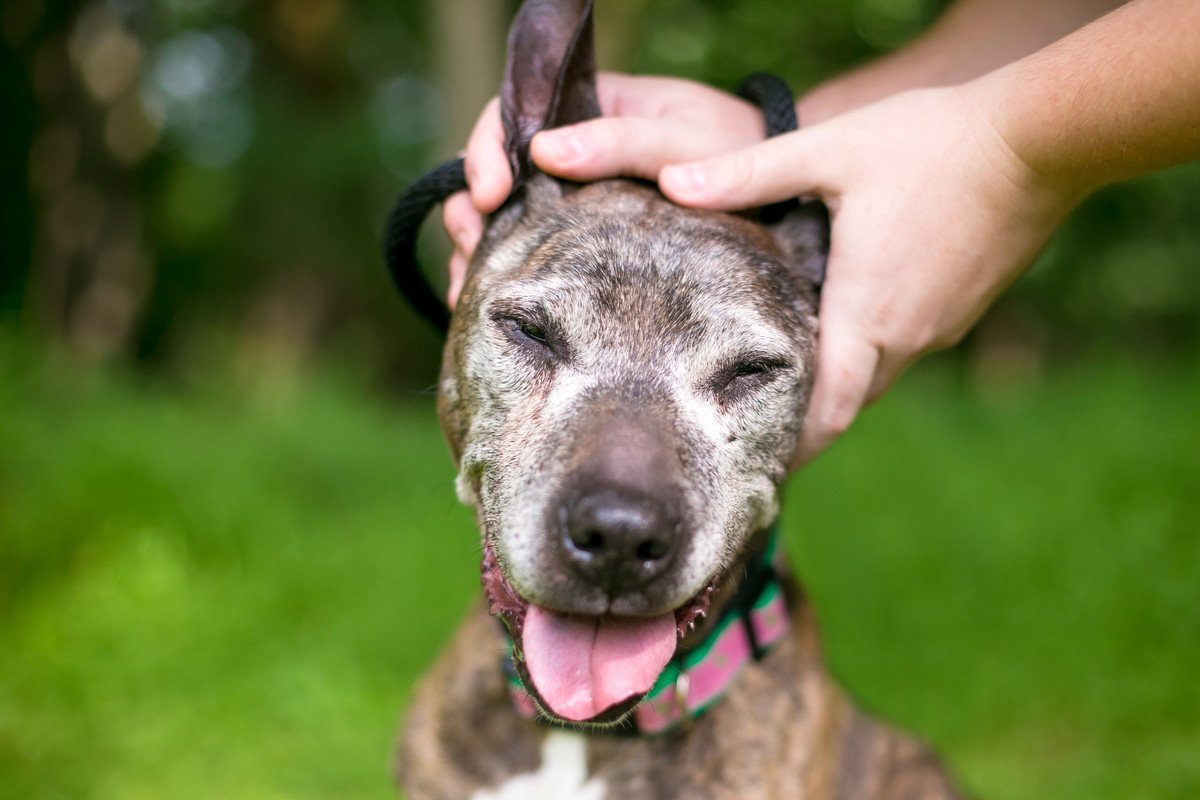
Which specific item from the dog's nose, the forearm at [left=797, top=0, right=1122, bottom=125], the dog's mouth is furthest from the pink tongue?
the forearm at [left=797, top=0, right=1122, bottom=125]

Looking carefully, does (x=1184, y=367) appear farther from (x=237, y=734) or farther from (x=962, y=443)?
(x=237, y=734)

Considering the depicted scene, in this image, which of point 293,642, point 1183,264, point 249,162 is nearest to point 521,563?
point 293,642

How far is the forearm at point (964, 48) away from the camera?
3.31 meters

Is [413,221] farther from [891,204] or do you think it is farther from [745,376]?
[891,204]

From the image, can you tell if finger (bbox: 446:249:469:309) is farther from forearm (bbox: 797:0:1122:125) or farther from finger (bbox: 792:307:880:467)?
forearm (bbox: 797:0:1122:125)

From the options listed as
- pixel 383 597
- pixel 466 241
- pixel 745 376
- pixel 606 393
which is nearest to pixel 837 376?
pixel 745 376

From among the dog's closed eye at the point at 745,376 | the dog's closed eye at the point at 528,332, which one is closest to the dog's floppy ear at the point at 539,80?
the dog's closed eye at the point at 528,332

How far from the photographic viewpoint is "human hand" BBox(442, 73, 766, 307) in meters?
2.85

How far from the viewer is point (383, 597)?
6148mm

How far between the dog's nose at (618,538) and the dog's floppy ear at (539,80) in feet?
3.67

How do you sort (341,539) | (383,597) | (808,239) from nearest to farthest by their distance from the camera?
1. (808,239)
2. (383,597)
3. (341,539)

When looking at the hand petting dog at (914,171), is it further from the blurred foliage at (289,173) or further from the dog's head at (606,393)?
the blurred foliage at (289,173)

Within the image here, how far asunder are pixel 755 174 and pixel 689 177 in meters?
0.17

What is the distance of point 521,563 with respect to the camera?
237 centimetres
